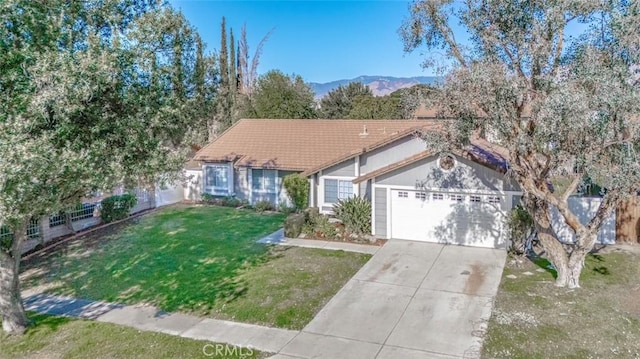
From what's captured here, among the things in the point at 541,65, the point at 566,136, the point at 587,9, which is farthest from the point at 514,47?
the point at 566,136

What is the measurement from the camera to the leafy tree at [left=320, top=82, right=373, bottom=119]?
52119 mm

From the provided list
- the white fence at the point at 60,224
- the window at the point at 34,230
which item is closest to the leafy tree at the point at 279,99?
the white fence at the point at 60,224

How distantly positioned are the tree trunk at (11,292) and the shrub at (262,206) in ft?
42.8

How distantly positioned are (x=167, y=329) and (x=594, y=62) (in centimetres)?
1117

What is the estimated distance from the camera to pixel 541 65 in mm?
10516

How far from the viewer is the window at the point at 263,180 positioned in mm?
23234

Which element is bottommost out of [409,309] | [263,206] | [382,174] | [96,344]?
[96,344]

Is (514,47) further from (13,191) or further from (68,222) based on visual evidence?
(68,222)

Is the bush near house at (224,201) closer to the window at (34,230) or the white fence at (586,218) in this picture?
the window at (34,230)

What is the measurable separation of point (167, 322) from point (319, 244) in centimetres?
708

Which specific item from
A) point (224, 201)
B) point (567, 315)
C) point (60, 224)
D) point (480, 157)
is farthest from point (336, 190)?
point (567, 315)

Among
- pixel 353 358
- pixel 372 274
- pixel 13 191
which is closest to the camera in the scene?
pixel 13 191

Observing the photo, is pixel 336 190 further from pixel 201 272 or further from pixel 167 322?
pixel 167 322

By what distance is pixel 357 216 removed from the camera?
1695 centimetres
